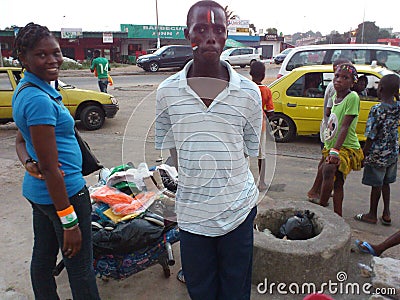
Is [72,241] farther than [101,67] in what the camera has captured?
No

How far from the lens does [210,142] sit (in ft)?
5.28

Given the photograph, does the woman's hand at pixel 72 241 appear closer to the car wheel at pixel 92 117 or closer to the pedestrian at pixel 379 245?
the pedestrian at pixel 379 245

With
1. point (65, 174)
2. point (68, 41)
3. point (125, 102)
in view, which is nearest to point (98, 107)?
point (125, 102)

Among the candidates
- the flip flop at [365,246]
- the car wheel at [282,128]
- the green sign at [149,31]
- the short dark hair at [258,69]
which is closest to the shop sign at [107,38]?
the green sign at [149,31]

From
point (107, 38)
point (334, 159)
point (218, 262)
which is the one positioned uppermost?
point (107, 38)

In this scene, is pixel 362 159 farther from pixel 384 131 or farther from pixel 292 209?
pixel 292 209

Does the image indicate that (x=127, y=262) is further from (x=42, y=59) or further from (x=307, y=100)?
(x=307, y=100)

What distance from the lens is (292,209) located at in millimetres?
3332

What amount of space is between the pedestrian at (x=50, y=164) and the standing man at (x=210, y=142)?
0.52 meters

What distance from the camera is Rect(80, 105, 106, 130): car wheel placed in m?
8.12

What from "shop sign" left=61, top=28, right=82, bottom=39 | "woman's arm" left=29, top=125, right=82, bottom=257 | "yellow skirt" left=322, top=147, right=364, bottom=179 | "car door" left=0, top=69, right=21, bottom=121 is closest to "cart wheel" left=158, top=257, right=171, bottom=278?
"woman's arm" left=29, top=125, right=82, bottom=257

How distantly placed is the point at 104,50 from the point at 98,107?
30.0 metres

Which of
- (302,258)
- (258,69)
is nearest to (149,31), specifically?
(258,69)

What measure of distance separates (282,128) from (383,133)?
3669 mm
